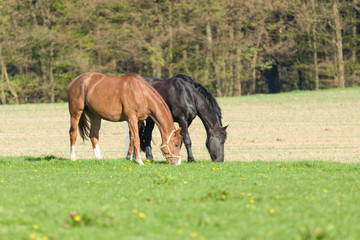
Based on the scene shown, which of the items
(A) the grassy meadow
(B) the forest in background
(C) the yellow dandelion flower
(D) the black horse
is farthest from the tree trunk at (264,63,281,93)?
(C) the yellow dandelion flower

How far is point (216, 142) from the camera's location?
12.5 m

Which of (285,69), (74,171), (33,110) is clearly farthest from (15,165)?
(285,69)

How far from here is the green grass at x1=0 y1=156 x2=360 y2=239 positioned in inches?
209

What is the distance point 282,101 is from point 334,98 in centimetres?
347

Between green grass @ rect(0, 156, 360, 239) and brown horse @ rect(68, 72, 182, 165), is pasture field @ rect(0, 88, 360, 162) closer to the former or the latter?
brown horse @ rect(68, 72, 182, 165)

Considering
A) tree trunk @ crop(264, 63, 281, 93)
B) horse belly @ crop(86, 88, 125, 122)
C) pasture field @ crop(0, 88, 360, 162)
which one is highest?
horse belly @ crop(86, 88, 125, 122)

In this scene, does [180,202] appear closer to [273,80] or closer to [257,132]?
[257,132]

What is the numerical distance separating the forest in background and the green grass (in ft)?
109

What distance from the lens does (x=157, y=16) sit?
44.3 m

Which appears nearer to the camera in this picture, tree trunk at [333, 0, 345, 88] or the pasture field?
the pasture field

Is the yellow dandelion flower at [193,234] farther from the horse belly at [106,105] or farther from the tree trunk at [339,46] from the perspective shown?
the tree trunk at [339,46]

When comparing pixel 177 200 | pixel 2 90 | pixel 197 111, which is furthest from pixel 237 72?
pixel 177 200

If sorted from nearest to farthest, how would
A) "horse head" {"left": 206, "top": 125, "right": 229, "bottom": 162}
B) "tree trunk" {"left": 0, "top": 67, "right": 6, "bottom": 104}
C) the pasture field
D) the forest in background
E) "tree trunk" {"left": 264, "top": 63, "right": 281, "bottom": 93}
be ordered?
"horse head" {"left": 206, "top": 125, "right": 229, "bottom": 162} → the pasture field → the forest in background → "tree trunk" {"left": 0, "top": 67, "right": 6, "bottom": 104} → "tree trunk" {"left": 264, "top": 63, "right": 281, "bottom": 93}

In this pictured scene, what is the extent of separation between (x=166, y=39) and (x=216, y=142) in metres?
31.8
